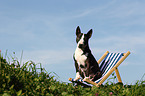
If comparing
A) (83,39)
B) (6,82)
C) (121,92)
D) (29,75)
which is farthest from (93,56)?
(6,82)

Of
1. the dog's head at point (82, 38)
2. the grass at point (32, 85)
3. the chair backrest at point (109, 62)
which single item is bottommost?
the grass at point (32, 85)

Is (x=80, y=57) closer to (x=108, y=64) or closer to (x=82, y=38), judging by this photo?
(x=82, y=38)

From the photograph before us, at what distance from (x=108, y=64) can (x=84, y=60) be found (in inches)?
42.4

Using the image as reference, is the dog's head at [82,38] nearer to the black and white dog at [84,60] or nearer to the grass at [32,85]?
the black and white dog at [84,60]

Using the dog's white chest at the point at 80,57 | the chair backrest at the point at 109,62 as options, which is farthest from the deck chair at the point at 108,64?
the dog's white chest at the point at 80,57

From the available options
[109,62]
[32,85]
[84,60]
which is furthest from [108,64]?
[32,85]

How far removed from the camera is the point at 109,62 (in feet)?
24.2

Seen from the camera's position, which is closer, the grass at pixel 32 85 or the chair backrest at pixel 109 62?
the grass at pixel 32 85

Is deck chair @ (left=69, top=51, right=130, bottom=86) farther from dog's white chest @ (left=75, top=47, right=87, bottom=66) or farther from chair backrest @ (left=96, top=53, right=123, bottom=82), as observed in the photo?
dog's white chest @ (left=75, top=47, right=87, bottom=66)

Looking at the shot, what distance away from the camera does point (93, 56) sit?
275 inches

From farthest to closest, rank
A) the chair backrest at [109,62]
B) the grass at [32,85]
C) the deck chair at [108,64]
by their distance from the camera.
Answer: the chair backrest at [109,62]
the deck chair at [108,64]
the grass at [32,85]

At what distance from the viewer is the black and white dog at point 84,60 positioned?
22.1ft

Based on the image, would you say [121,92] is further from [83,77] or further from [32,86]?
[32,86]

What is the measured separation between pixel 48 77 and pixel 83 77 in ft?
4.36
